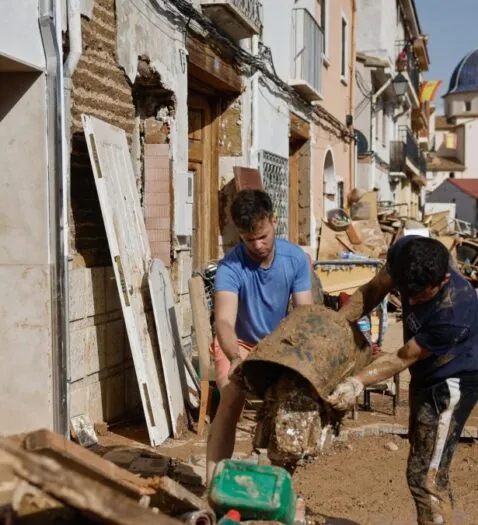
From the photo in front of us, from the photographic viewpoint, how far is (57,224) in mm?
5441

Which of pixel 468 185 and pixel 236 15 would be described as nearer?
pixel 236 15

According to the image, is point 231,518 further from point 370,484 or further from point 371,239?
point 371,239

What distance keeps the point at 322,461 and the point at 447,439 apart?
2.00 meters

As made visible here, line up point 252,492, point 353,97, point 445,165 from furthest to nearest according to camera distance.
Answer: point 445,165 → point 353,97 → point 252,492

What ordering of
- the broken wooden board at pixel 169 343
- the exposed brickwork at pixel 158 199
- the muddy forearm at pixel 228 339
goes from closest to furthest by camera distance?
the muddy forearm at pixel 228 339 → the broken wooden board at pixel 169 343 → the exposed brickwork at pixel 158 199

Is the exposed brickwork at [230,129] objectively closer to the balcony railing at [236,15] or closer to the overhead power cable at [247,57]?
the overhead power cable at [247,57]

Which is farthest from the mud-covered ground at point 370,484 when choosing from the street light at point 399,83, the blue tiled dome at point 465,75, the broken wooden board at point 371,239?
the blue tiled dome at point 465,75

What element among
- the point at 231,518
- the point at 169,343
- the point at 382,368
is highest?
the point at 382,368

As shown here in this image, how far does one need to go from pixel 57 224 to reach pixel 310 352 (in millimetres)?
2288

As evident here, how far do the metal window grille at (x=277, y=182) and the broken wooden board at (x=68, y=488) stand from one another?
27.2ft

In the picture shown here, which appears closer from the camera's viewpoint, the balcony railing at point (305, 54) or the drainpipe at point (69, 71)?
the drainpipe at point (69, 71)

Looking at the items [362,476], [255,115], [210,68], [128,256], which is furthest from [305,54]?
[362,476]

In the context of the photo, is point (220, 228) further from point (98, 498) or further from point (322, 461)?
point (98, 498)

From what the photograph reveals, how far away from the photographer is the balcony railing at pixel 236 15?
8.62 metres
